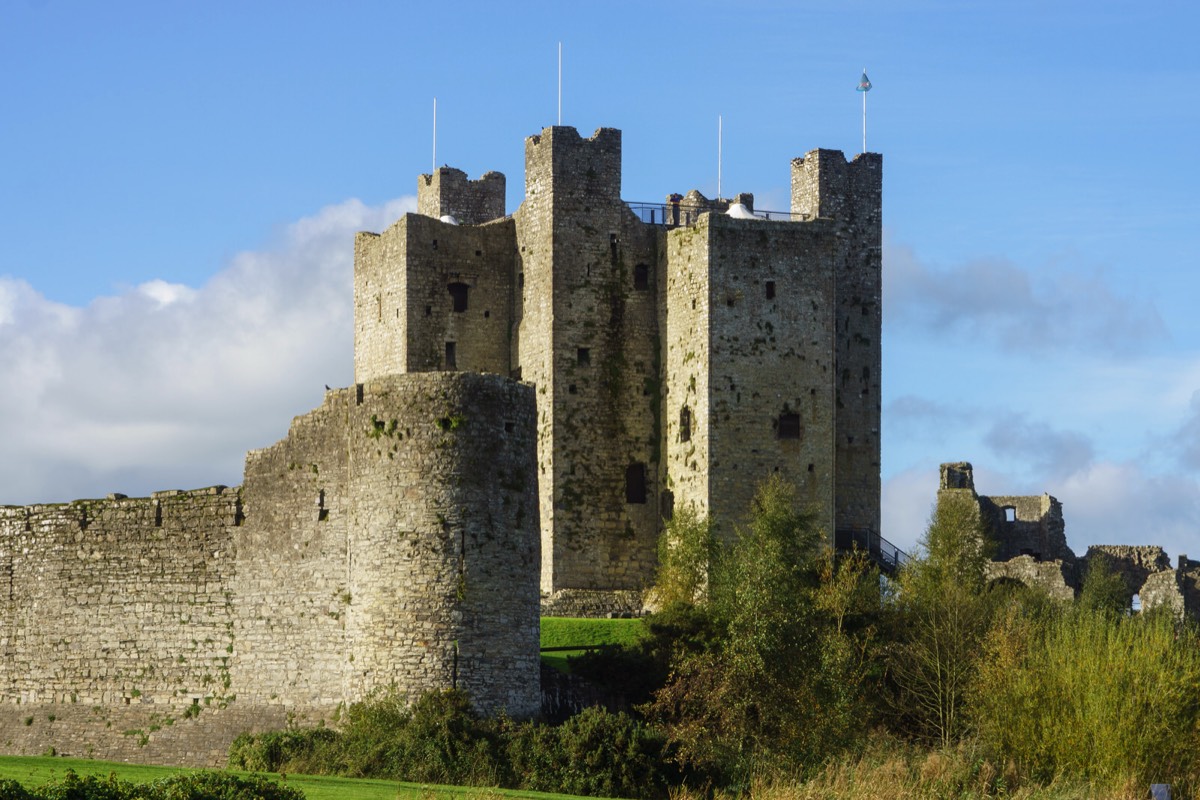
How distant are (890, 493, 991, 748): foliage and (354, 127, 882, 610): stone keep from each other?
5181mm

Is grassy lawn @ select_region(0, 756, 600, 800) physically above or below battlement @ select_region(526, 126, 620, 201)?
below

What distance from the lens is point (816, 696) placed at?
39.8m

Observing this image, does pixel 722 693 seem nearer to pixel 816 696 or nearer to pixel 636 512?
pixel 816 696

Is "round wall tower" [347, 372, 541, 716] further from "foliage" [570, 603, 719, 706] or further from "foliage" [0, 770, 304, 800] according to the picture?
"foliage" [0, 770, 304, 800]

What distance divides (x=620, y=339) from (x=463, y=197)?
359 inches

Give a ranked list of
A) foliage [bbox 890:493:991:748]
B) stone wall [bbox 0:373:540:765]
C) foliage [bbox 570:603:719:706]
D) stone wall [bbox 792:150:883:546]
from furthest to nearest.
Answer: stone wall [bbox 792:150:883:546] → foliage [bbox 890:493:991:748] → foliage [bbox 570:603:719:706] → stone wall [bbox 0:373:540:765]

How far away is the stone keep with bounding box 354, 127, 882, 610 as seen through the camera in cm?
5553

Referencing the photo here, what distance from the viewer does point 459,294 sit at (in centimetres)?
5806

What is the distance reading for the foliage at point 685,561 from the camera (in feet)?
170

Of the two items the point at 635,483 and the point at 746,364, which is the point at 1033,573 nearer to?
the point at 746,364

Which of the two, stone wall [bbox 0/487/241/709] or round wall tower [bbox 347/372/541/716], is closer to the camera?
round wall tower [bbox 347/372/541/716]

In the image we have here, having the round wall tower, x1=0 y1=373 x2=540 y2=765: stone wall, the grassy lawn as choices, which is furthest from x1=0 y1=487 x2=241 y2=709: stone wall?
the grassy lawn

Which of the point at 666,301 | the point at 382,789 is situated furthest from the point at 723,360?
the point at 382,789

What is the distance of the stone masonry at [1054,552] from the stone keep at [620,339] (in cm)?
839
